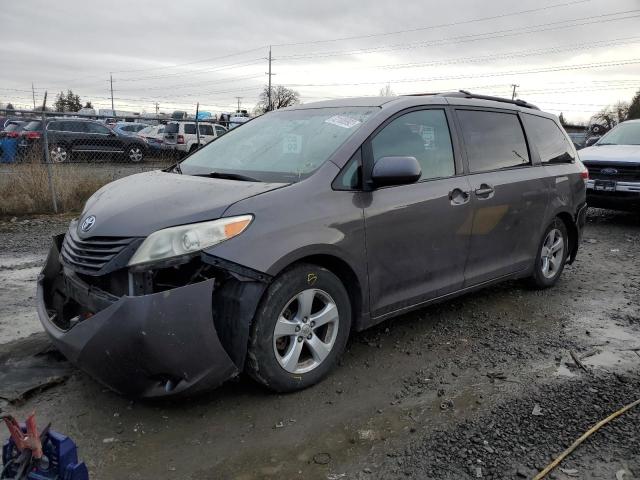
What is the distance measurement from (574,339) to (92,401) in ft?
11.3

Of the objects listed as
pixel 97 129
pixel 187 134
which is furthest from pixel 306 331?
pixel 187 134

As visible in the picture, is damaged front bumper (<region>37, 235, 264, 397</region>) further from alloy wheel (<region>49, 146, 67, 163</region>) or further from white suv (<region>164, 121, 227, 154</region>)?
white suv (<region>164, 121, 227, 154</region>)

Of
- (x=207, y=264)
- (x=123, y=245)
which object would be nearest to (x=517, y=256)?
(x=207, y=264)

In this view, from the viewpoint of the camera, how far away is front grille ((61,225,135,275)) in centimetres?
282

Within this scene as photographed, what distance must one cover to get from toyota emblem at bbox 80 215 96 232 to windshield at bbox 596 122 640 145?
384 inches

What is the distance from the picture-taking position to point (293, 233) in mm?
3016

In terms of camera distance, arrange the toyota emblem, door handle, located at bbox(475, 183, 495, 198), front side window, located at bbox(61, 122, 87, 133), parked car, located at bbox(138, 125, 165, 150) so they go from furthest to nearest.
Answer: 1. parked car, located at bbox(138, 125, 165, 150)
2. front side window, located at bbox(61, 122, 87, 133)
3. door handle, located at bbox(475, 183, 495, 198)
4. the toyota emblem

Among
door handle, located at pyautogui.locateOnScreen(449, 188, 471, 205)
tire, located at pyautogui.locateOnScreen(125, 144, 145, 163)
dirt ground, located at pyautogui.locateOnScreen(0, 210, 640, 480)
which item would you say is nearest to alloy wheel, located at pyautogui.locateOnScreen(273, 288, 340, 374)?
dirt ground, located at pyautogui.locateOnScreen(0, 210, 640, 480)

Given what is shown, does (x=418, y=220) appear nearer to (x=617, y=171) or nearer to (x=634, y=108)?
(x=617, y=171)

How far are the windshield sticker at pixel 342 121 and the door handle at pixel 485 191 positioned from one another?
1160mm

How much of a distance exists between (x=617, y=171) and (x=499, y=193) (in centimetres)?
577

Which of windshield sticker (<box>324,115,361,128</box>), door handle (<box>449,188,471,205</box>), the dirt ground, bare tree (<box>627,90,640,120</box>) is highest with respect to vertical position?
bare tree (<box>627,90,640,120</box>)

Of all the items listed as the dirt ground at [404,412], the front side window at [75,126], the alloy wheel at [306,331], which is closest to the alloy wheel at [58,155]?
the front side window at [75,126]

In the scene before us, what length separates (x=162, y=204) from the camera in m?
2.99
